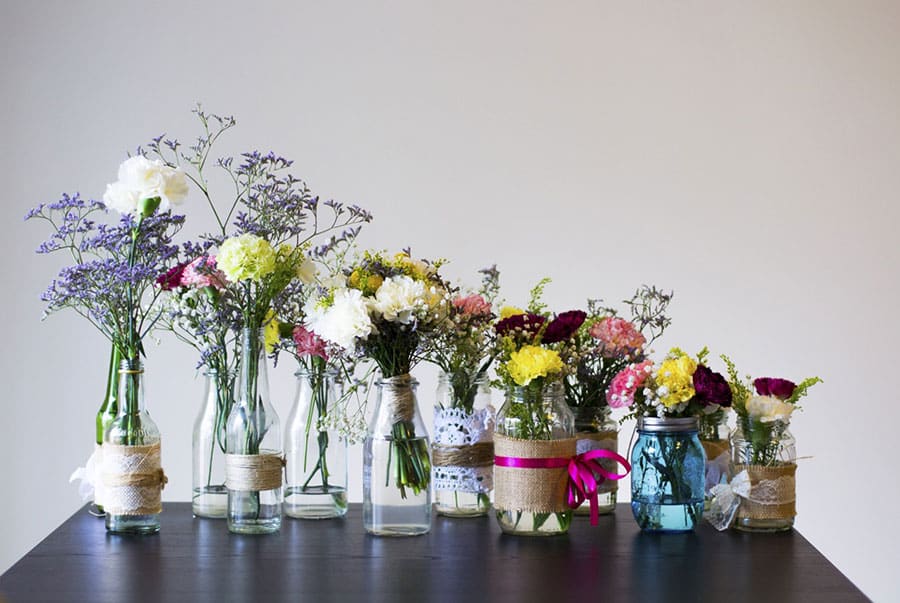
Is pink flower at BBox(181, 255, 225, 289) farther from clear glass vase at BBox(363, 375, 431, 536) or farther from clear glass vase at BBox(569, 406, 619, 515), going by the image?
clear glass vase at BBox(569, 406, 619, 515)

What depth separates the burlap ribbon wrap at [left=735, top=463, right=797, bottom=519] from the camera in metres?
1.74

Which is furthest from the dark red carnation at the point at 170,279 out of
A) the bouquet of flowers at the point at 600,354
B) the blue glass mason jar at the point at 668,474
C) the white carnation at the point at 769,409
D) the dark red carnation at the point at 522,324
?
the white carnation at the point at 769,409

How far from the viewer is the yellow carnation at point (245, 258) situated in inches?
65.1

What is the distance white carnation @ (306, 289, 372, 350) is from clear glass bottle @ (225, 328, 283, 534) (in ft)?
0.46

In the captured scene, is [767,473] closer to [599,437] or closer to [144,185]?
[599,437]

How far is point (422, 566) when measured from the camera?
Answer: 1552mm

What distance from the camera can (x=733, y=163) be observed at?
141 inches

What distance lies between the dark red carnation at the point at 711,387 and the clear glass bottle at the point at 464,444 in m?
0.35

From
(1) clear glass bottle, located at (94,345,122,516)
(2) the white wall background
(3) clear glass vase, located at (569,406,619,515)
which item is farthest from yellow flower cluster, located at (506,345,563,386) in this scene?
(2) the white wall background

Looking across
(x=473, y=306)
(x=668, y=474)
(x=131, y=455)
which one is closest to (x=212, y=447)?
(x=131, y=455)

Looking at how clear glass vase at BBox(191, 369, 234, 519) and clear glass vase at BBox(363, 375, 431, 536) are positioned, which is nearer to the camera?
clear glass vase at BBox(363, 375, 431, 536)

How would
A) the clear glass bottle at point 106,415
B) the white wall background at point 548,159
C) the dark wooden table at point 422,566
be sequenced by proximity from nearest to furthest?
1. the dark wooden table at point 422,566
2. the clear glass bottle at point 106,415
3. the white wall background at point 548,159

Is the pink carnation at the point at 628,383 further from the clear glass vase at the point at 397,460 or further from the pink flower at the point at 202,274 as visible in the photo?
the pink flower at the point at 202,274

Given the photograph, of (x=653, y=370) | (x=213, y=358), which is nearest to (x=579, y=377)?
(x=653, y=370)
